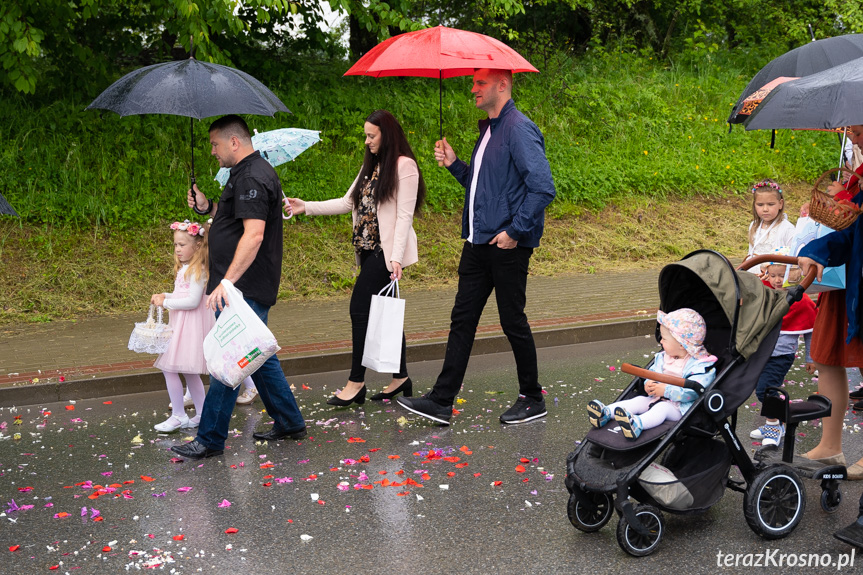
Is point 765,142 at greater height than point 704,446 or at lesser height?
greater

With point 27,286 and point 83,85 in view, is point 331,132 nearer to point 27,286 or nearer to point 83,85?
point 83,85

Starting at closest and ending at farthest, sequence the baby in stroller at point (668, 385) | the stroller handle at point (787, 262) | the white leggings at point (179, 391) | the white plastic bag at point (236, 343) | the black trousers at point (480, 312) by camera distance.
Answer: the baby in stroller at point (668, 385), the stroller handle at point (787, 262), the white plastic bag at point (236, 343), the black trousers at point (480, 312), the white leggings at point (179, 391)

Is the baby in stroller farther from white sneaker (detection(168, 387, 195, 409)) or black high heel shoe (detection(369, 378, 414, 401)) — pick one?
white sneaker (detection(168, 387, 195, 409))

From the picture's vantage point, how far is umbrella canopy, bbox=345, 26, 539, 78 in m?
5.82

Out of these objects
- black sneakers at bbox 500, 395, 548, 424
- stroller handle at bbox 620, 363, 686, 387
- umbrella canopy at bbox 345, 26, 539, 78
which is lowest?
black sneakers at bbox 500, 395, 548, 424

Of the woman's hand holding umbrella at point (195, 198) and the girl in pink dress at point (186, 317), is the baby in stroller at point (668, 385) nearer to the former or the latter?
the girl in pink dress at point (186, 317)

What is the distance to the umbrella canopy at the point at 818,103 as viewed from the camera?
3.95 m

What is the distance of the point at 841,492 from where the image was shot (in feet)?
15.3

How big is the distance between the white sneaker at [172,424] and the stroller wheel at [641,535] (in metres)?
3.32

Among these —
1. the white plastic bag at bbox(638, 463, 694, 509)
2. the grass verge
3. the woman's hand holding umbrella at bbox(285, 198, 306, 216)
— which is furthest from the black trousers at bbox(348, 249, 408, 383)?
the grass verge

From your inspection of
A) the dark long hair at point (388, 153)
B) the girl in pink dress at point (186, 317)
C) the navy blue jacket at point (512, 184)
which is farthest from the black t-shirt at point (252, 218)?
the navy blue jacket at point (512, 184)

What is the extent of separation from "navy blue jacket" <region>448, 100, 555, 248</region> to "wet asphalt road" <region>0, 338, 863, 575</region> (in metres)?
1.35

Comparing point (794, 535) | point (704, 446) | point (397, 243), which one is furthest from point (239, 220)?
point (794, 535)

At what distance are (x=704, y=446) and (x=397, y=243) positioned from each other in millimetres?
2761
